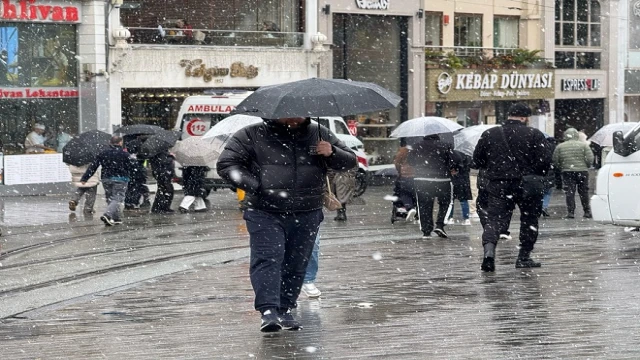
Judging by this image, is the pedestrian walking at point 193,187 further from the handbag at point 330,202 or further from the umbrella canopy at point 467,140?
the handbag at point 330,202

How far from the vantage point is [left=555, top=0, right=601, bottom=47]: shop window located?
5000cm

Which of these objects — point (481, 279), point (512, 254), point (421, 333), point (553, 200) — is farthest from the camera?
point (553, 200)

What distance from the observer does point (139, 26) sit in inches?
1401

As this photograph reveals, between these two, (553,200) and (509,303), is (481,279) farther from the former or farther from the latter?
(553,200)

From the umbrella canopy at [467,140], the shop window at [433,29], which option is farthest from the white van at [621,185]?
the shop window at [433,29]

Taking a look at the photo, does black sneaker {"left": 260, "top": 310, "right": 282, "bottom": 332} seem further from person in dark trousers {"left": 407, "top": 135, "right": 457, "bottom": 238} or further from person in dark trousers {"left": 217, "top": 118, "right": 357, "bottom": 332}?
person in dark trousers {"left": 407, "top": 135, "right": 457, "bottom": 238}

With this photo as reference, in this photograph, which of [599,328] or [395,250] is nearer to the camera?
[599,328]

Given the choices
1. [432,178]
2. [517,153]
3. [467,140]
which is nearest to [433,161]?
[432,178]

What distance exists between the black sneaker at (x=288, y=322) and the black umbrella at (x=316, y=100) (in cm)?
146

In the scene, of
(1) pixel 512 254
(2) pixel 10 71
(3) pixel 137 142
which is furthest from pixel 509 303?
(2) pixel 10 71

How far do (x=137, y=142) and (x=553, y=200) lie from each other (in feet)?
30.1

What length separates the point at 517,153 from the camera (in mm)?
12961

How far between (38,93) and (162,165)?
8601mm

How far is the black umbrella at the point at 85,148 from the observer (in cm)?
2303
